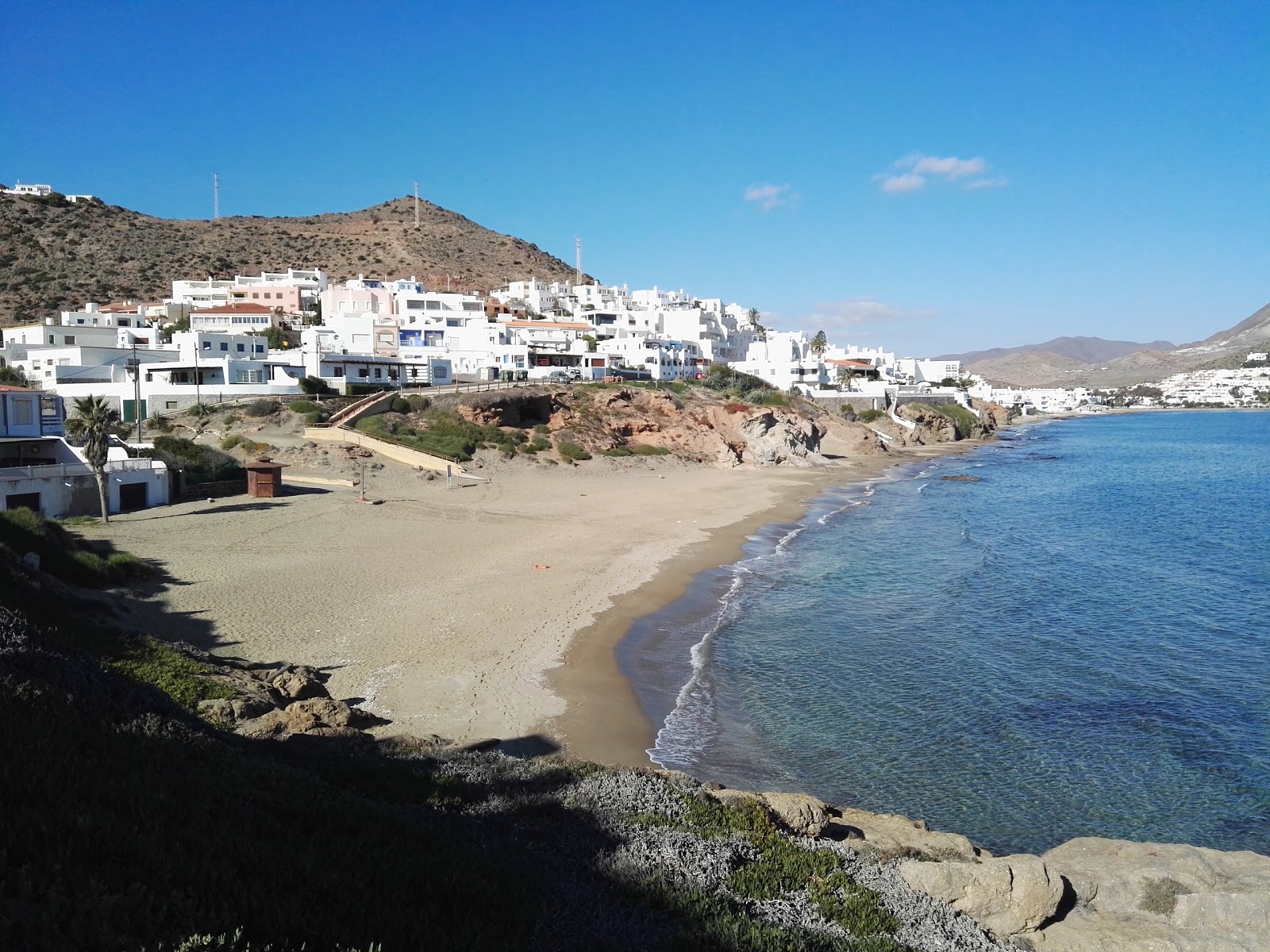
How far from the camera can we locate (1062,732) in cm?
1570

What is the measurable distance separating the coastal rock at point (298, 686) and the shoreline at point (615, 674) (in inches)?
155

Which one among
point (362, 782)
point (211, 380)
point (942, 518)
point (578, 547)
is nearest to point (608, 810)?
point (362, 782)

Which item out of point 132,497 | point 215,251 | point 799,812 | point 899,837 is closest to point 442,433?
point 132,497

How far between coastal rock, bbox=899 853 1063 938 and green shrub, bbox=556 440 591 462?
1707 inches

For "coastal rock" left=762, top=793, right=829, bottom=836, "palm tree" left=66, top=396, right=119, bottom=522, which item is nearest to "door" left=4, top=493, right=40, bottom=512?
"palm tree" left=66, top=396, right=119, bottom=522

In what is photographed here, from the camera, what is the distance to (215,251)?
123 metres

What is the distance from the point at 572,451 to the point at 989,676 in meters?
35.5

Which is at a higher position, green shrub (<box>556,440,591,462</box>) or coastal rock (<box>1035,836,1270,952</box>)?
green shrub (<box>556,440,591,462</box>)

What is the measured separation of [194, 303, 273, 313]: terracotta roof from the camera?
7869 centimetres

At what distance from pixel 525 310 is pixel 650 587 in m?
89.6

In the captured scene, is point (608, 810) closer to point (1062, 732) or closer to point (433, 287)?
point (1062, 732)

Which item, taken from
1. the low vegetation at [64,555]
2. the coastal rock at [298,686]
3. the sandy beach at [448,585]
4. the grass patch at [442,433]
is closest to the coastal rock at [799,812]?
the sandy beach at [448,585]

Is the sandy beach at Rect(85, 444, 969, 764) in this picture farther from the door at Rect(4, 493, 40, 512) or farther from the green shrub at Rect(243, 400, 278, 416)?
the green shrub at Rect(243, 400, 278, 416)

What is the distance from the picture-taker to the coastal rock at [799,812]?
9961mm
